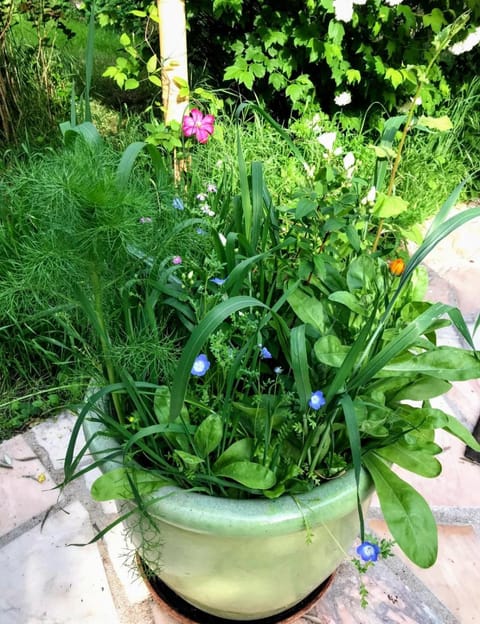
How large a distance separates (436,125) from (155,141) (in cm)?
125

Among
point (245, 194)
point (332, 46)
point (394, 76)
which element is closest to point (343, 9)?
point (332, 46)

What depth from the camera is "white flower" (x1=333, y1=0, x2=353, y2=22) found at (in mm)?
2338

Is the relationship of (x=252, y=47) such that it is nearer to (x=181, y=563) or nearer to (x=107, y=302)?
(x=107, y=302)

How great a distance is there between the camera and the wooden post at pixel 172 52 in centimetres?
196

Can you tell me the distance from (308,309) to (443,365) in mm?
283

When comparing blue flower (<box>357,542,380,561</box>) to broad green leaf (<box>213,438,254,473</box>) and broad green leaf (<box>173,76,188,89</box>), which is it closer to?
broad green leaf (<box>213,438,254,473</box>)

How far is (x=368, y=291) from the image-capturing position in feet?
3.95

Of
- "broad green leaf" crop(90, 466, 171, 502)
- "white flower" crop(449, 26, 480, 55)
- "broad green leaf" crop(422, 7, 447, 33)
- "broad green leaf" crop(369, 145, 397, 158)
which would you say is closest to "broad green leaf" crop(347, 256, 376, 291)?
"broad green leaf" crop(369, 145, 397, 158)

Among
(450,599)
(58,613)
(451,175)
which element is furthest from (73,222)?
(451,175)

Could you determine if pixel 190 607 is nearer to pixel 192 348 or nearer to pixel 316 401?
pixel 316 401

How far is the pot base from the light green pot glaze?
15 centimetres

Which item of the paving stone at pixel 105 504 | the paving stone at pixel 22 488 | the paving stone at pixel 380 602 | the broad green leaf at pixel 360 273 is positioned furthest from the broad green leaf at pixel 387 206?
the paving stone at pixel 22 488

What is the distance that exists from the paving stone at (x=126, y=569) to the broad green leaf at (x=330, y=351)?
614mm

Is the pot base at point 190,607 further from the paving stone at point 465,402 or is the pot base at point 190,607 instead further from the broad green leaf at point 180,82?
the broad green leaf at point 180,82
